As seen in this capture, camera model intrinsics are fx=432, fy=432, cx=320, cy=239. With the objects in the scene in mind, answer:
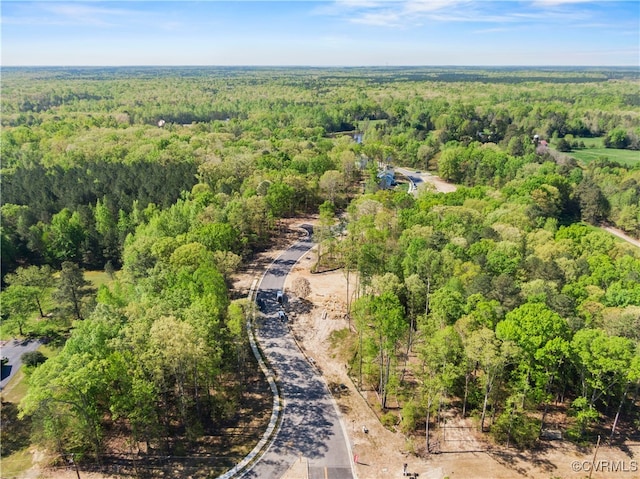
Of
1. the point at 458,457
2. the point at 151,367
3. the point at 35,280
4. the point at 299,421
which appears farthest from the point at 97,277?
the point at 458,457

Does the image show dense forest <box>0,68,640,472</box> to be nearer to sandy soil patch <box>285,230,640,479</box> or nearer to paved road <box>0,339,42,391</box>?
sandy soil patch <box>285,230,640,479</box>

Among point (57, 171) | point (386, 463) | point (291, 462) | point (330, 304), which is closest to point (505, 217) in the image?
point (330, 304)

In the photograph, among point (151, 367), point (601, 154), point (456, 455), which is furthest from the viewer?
point (601, 154)

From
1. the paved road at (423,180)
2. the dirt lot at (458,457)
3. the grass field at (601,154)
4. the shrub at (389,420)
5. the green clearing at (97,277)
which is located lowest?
the dirt lot at (458,457)

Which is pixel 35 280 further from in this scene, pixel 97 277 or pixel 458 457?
pixel 458 457

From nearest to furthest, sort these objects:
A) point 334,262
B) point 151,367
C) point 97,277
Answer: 1. point 151,367
2. point 334,262
3. point 97,277

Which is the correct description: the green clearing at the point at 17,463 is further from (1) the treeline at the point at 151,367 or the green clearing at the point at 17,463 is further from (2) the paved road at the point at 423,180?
(2) the paved road at the point at 423,180

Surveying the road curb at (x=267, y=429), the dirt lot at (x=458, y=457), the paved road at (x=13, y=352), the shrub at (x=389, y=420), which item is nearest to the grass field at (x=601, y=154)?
the dirt lot at (x=458, y=457)
